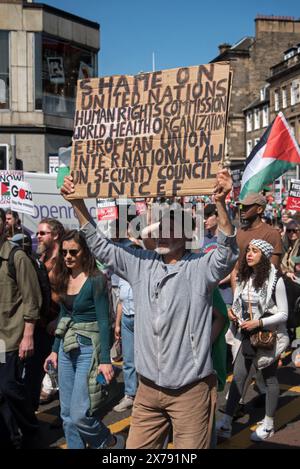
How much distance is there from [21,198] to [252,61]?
64.1m

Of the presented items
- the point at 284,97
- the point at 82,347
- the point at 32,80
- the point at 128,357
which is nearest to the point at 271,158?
the point at 128,357

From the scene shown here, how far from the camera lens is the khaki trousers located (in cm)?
345

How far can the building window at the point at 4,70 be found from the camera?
21.2m

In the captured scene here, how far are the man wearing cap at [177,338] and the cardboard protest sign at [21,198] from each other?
6.38 m

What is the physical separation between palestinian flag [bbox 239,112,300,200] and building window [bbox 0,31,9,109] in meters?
15.0

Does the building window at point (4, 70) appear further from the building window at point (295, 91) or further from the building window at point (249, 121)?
the building window at point (249, 121)

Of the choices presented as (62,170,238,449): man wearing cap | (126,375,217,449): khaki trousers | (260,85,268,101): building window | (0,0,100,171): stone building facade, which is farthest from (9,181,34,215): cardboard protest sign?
(260,85,268,101): building window

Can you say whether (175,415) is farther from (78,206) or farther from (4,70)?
(4,70)

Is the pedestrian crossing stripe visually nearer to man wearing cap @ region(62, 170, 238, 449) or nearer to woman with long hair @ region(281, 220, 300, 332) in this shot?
woman with long hair @ region(281, 220, 300, 332)

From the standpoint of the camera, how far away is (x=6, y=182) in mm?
10578

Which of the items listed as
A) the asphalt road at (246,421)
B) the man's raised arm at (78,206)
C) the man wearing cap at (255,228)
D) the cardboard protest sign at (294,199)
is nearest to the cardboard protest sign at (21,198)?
the asphalt road at (246,421)

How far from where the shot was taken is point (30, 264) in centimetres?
483

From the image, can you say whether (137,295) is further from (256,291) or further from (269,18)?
(269,18)

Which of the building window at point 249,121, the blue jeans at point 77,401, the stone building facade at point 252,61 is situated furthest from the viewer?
the building window at point 249,121
